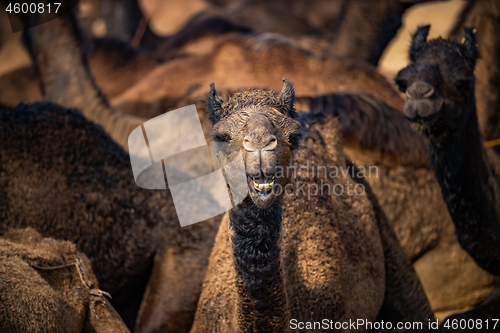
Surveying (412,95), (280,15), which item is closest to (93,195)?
(412,95)

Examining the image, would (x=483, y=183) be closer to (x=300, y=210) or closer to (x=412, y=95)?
(x=412, y=95)

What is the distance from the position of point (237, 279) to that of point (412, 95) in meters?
1.33

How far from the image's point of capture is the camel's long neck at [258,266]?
1472mm

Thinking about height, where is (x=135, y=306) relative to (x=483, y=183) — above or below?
below

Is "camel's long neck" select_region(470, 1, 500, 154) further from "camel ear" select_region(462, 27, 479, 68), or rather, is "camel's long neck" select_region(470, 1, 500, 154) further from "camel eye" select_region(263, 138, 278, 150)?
"camel eye" select_region(263, 138, 278, 150)

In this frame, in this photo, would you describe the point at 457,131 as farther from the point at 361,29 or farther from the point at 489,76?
the point at 361,29

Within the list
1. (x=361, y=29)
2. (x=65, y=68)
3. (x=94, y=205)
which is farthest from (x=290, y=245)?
(x=361, y=29)

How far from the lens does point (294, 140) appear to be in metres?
1.46

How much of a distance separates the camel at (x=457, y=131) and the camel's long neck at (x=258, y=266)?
1.18m

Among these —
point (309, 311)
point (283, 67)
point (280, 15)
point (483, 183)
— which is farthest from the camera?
point (280, 15)

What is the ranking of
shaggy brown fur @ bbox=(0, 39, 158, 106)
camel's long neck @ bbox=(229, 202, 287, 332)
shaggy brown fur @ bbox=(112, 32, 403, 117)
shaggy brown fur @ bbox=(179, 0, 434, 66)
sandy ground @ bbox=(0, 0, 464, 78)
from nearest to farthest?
1. camel's long neck @ bbox=(229, 202, 287, 332)
2. shaggy brown fur @ bbox=(112, 32, 403, 117)
3. shaggy brown fur @ bbox=(179, 0, 434, 66)
4. shaggy brown fur @ bbox=(0, 39, 158, 106)
5. sandy ground @ bbox=(0, 0, 464, 78)

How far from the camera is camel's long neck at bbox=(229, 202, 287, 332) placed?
4.83 feet

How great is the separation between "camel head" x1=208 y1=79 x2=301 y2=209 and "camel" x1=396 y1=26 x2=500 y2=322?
1050mm

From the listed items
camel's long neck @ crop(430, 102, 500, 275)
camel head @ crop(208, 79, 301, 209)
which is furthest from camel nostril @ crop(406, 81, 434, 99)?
camel head @ crop(208, 79, 301, 209)
